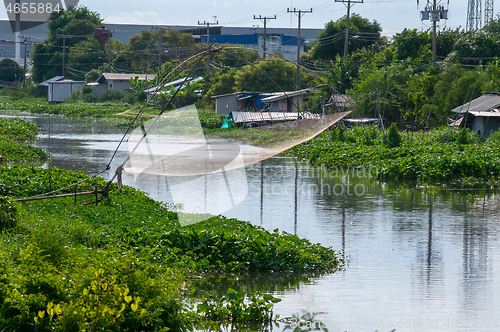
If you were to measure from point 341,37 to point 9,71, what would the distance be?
148 feet

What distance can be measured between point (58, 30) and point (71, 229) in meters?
64.5

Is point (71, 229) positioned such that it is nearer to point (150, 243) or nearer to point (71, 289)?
point (150, 243)

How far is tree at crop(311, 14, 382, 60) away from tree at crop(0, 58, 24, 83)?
4252 centimetres

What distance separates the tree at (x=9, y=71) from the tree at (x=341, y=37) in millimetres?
42523

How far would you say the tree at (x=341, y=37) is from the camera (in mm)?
38312

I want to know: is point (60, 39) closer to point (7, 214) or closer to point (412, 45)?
point (412, 45)

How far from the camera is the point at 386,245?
27.0ft

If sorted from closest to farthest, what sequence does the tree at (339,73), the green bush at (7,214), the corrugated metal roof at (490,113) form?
the green bush at (7,214), the corrugated metal roof at (490,113), the tree at (339,73)

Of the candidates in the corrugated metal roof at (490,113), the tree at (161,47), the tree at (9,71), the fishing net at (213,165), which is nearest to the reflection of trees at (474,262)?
the fishing net at (213,165)

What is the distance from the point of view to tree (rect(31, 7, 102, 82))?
6059cm

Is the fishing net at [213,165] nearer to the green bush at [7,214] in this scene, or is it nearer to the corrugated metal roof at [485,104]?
the green bush at [7,214]

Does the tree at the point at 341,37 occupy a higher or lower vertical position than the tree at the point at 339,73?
higher

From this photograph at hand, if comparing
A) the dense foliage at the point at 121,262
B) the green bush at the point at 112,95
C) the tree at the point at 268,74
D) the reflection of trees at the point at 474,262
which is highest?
the tree at the point at 268,74

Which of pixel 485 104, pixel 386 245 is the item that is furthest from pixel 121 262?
pixel 485 104
